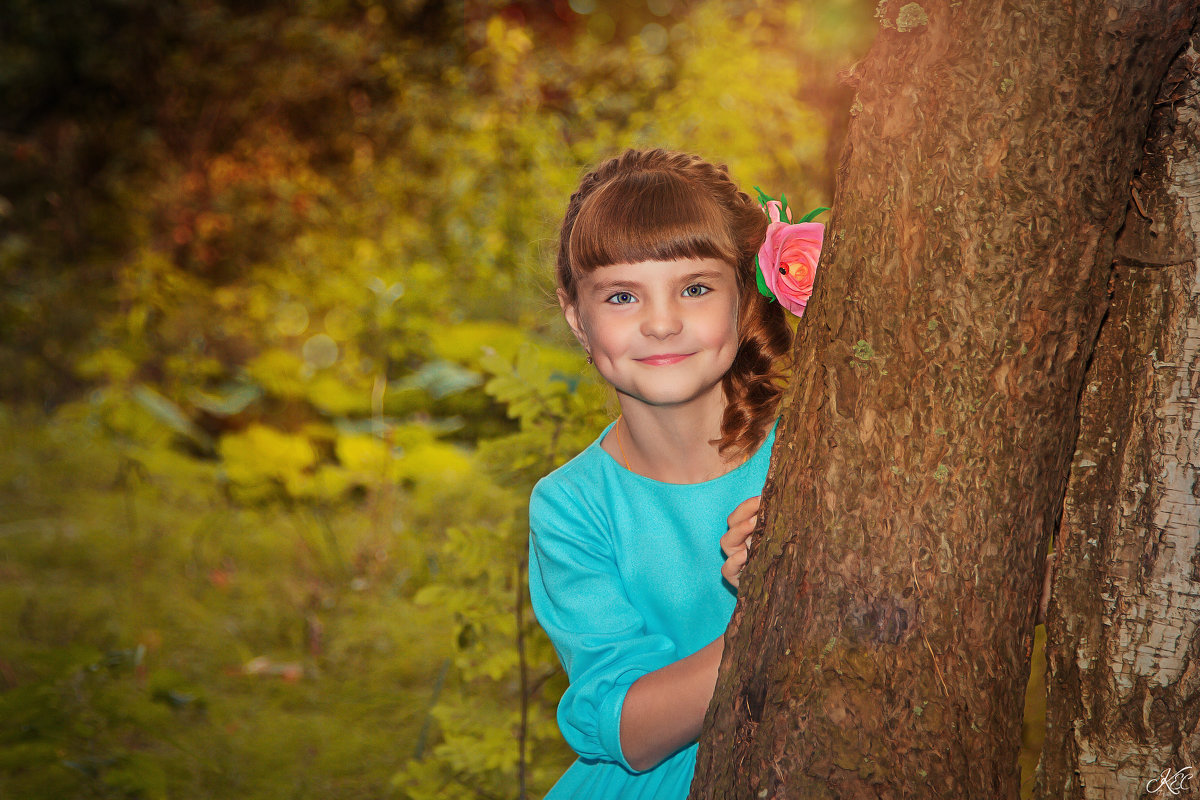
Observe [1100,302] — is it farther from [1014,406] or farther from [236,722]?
[236,722]

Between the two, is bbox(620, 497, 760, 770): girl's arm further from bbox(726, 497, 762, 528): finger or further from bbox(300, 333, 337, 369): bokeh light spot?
bbox(300, 333, 337, 369): bokeh light spot

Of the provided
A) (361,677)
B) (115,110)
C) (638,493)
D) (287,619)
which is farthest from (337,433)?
(115,110)

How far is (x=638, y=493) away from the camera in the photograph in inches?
70.0

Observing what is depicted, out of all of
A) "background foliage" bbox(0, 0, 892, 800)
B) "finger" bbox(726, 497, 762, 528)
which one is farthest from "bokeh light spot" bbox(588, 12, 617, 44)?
"finger" bbox(726, 497, 762, 528)

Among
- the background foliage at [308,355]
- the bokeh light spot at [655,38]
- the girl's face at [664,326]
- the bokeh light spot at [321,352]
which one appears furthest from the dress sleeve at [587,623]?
the bokeh light spot at [655,38]

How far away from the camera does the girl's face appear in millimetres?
1610

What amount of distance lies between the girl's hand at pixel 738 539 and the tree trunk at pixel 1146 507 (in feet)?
1.50

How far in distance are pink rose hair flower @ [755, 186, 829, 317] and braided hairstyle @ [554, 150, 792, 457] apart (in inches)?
4.6

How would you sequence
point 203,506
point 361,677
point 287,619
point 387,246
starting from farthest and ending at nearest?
point 387,246 → point 203,506 → point 287,619 → point 361,677

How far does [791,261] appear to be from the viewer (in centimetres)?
150

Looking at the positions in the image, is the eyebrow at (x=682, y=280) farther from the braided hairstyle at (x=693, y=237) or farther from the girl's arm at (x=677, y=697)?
the girl's arm at (x=677, y=697)

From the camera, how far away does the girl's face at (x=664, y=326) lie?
1.61 metres

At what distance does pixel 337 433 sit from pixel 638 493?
12.8 ft

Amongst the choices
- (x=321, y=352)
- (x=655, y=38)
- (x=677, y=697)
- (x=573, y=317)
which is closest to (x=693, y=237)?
(x=573, y=317)
